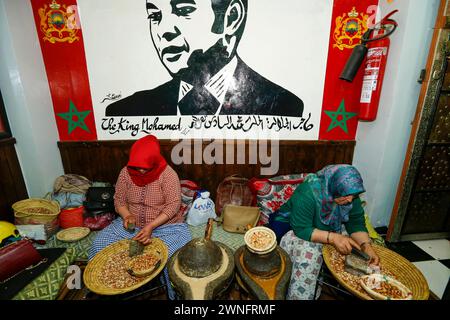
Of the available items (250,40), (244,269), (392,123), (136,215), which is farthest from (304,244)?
(250,40)

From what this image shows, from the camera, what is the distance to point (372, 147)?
2.96 m

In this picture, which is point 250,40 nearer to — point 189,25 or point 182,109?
point 189,25

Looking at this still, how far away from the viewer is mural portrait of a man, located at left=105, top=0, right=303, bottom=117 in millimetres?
2779

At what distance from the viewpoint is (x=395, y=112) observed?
2.70 metres

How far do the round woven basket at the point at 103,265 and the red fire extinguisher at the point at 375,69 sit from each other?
2.73m

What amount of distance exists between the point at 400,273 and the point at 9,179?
3.97 meters

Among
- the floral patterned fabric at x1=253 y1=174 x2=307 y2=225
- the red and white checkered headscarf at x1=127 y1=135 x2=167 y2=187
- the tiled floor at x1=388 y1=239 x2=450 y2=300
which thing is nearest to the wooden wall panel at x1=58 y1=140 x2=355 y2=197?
the floral patterned fabric at x1=253 y1=174 x2=307 y2=225

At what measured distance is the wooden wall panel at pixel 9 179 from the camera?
2621 millimetres

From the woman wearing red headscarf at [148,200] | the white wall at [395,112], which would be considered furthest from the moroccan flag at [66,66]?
the white wall at [395,112]

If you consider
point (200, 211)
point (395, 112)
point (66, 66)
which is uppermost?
point (66, 66)

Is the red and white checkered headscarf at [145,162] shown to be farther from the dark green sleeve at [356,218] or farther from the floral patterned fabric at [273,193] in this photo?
the dark green sleeve at [356,218]

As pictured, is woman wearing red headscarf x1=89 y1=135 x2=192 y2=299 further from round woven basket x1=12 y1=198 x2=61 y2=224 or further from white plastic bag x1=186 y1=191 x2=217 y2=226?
round woven basket x1=12 y1=198 x2=61 y2=224
